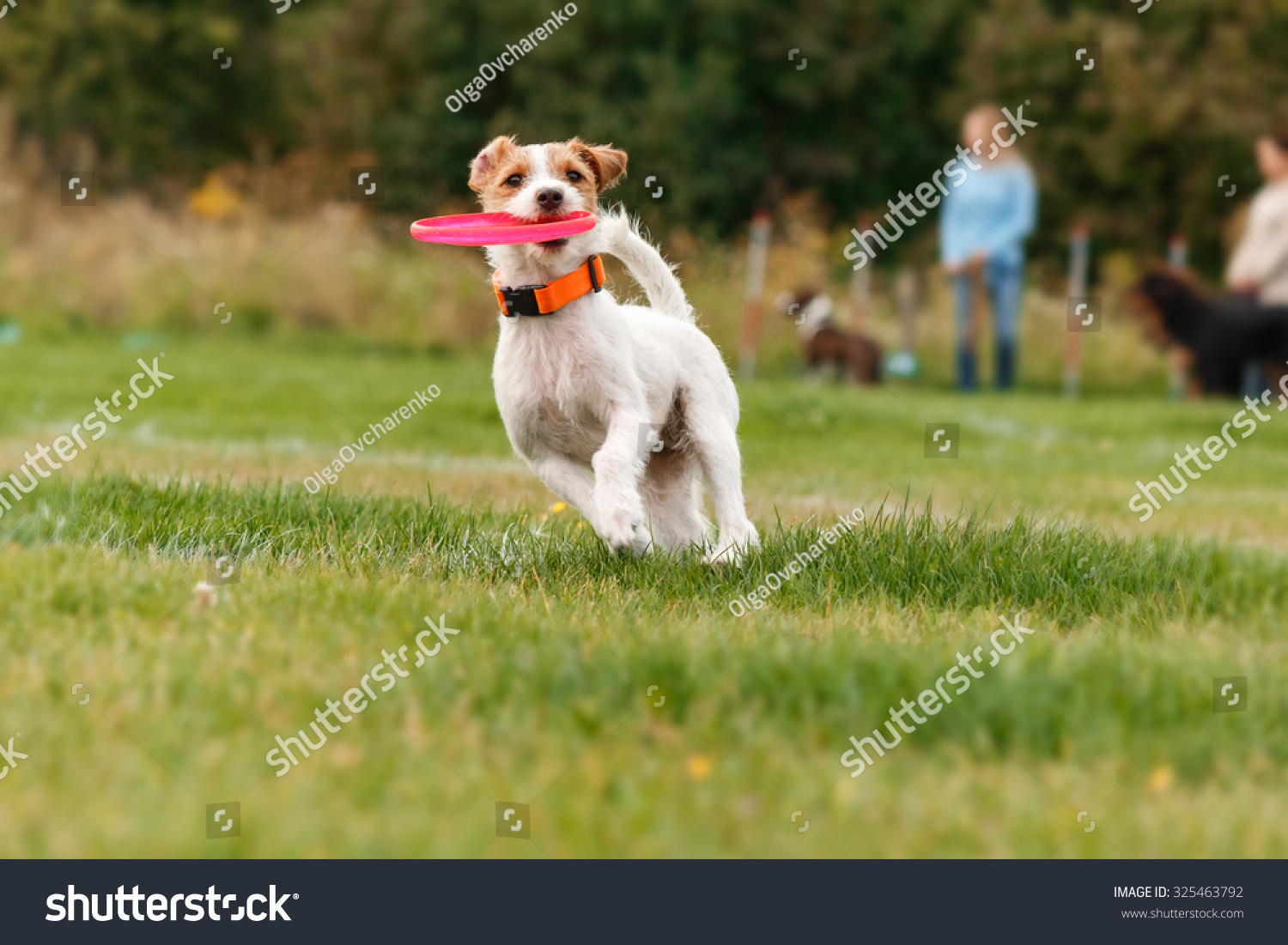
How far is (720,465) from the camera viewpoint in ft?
17.0

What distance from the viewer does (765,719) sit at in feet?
9.95

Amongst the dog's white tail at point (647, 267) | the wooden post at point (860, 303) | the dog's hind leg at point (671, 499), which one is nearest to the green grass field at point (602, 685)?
the dog's hind leg at point (671, 499)

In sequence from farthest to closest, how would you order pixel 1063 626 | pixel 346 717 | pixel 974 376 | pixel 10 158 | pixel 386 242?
pixel 10 158
pixel 386 242
pixel 974 376
pixel 1063 626
pixel 346 717

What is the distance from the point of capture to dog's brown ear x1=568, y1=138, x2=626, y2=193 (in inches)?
197

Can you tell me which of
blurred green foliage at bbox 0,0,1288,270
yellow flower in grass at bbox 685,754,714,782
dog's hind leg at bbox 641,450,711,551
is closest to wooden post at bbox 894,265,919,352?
blurred green foliage at bbox 0,0,1288,270

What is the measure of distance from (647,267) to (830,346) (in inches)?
462

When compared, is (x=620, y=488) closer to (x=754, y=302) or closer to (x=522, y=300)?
(x=522, y=300)

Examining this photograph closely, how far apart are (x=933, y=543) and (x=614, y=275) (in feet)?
31.2

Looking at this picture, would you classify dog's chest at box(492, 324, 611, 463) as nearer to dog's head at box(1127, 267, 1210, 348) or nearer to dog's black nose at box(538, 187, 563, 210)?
dog's black nose at box(538, 187, 563, 210)

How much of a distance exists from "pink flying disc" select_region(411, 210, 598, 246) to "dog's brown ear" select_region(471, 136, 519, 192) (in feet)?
1.02

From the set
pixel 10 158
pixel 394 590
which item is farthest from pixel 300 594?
→ pixel 10 158

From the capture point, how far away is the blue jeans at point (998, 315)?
54.2 ft

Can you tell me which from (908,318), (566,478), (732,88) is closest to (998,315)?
(908,318)
